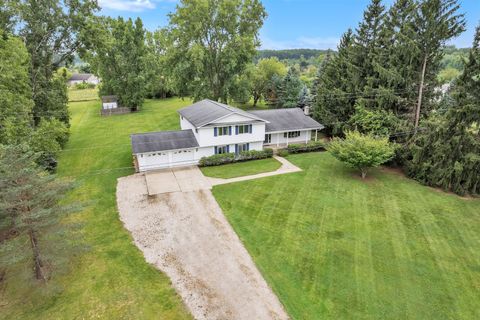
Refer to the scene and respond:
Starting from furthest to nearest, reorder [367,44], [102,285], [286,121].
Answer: [286,121] → [367,44] → [102,285]

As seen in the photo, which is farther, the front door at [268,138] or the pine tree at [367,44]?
the front door at [268,138]

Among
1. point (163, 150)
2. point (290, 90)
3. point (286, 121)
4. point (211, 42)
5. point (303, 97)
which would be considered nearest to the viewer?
point (163, 150)

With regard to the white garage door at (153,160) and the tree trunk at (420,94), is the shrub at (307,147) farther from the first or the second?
the white garage door at (153,160)

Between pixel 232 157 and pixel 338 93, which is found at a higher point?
pixel 338 93

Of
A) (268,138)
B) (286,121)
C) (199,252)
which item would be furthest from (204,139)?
(199,252)

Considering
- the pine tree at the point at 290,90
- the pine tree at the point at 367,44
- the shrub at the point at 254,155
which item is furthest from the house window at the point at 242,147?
the pine tree at the point at 290,90

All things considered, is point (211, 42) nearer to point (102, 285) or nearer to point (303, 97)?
point (303, 97)
